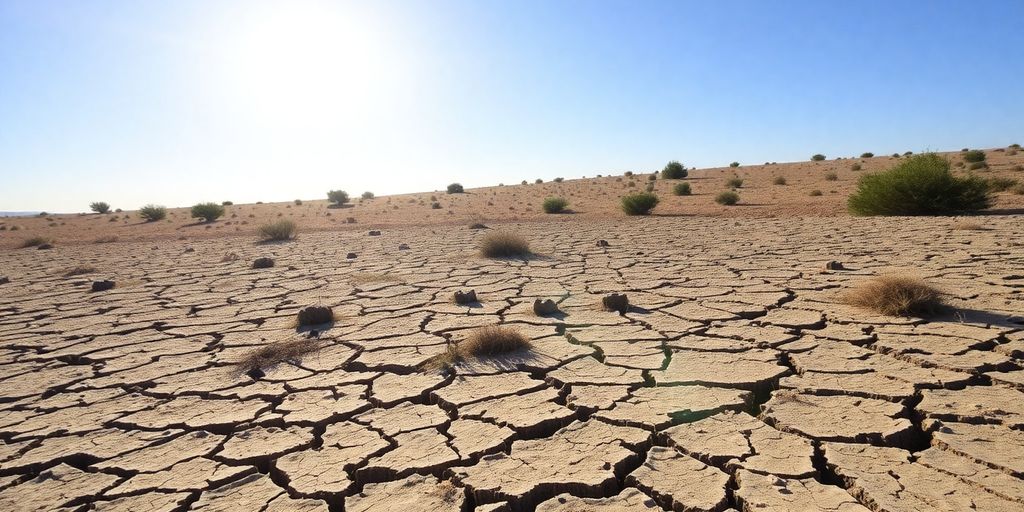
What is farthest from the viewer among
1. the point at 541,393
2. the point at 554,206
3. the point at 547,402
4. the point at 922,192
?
the point at 554,206

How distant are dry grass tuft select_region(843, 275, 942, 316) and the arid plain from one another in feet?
0.38

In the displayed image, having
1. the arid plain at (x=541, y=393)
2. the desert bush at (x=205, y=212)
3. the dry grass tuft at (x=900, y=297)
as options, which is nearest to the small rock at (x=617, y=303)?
the arid plain at (x=541, y=393)

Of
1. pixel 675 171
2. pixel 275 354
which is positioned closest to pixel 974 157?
pixel 675 171

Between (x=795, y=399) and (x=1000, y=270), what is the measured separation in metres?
3.95

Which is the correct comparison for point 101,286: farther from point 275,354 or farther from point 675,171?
point 675,171

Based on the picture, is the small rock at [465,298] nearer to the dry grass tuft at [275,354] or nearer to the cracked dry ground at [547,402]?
the cracked dry ground at [547,402]

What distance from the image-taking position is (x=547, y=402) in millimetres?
2832

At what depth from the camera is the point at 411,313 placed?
16.1 feet

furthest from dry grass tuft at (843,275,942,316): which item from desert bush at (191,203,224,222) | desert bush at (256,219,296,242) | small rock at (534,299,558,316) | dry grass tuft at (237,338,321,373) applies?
desert bush at (191,203,224,222)

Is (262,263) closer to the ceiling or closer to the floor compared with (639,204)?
closer to the floor

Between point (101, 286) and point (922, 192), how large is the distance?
1268 cm

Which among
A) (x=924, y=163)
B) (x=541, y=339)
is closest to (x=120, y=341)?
(x=541, y=339)

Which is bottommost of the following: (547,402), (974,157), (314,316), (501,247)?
(547,402)

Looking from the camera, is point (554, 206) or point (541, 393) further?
point (554, 206)
